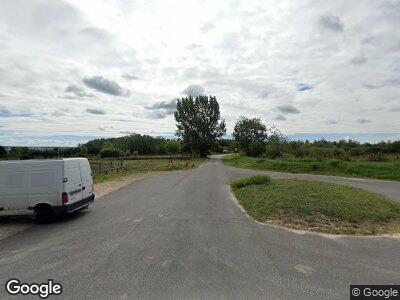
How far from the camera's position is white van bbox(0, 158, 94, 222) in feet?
36.2

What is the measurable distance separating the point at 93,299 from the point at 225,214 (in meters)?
7.21

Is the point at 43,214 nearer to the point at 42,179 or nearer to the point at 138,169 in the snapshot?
the point at 42,179

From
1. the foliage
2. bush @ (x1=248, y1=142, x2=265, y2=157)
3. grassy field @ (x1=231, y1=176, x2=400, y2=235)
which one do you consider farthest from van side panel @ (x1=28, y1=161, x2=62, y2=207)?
the foliage

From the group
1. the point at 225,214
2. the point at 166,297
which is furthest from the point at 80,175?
the point at 166,297

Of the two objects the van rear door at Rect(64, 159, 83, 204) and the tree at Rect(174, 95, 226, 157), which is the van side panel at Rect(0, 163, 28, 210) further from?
the tree at Rect(174, 95, 226, 157)

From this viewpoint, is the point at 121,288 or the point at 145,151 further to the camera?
the point at 145,151

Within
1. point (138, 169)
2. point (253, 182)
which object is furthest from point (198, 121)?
point (253, 182)

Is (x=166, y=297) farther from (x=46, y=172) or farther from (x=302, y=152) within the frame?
(x=302, y=152)

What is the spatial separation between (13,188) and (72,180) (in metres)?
1.88

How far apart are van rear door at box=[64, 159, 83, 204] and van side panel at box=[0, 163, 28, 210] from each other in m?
1.35

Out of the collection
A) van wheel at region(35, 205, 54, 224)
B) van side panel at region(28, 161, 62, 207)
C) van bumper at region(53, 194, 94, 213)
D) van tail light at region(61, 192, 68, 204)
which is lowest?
van wheel at region(35, 205, 54, 224)

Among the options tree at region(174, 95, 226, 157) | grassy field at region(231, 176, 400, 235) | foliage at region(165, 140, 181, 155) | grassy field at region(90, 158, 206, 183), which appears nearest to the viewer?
grassy field at region(231, 176, 400, 235)

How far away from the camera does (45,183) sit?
36.5 ft

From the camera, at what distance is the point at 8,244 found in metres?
8.46
